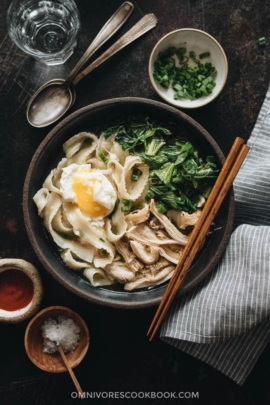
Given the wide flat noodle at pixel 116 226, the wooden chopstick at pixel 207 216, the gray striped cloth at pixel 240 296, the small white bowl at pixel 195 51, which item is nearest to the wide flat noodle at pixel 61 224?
the wide flat noodle at pixel 116 226

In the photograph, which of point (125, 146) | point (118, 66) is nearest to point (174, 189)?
point (125, 146)

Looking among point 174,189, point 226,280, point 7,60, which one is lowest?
point 226,280

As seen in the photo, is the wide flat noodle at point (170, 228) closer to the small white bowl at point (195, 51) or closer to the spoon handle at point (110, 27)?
the small white bowl at point (195, 51)

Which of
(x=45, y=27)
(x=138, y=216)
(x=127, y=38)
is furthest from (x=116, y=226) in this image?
(x=45, y=27)

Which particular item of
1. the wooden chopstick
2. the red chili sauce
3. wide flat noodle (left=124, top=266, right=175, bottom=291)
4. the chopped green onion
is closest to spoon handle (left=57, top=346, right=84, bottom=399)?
the red chili sauce

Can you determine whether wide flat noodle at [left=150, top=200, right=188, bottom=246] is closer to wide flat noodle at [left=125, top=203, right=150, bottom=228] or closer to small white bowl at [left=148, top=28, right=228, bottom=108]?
wide flat noodle at [left=125, top=203, right=150, bottom=228]

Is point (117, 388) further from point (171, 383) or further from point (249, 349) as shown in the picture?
point (249, 349)
